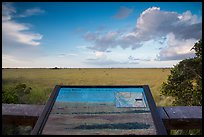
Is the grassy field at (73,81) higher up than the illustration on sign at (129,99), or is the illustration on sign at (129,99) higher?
the illustration on sign at (129,99)

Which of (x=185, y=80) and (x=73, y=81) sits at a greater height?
(x=185, y=80)

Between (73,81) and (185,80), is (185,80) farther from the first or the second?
(73,81)

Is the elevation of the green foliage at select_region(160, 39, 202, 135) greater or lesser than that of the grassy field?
greater

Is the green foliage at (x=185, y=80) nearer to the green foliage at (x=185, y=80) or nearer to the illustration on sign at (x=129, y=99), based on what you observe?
the green foliage at (x=185, y=80)

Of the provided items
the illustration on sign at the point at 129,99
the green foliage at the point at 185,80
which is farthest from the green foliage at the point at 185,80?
the illustration on sign at the point at 129,99

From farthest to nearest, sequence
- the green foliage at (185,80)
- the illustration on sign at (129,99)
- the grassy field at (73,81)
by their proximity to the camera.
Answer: the grassy field at (73,81) < the green foliage at (185,80) < the illustration on sign at (129,99)

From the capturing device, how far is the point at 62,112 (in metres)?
3.08

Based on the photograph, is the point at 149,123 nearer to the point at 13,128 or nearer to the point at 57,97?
the point at 57,97

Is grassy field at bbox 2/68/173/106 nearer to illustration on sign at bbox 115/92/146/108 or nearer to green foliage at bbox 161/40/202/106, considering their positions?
green foliage at bbox 161/40/202/106

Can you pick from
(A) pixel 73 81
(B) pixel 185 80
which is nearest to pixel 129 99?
(B) pixel 185 80

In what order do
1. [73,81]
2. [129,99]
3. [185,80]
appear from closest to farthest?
1. [129,99]
2. [185,80]
3. [73,81]

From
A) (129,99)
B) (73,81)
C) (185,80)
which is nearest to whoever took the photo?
(129,99)

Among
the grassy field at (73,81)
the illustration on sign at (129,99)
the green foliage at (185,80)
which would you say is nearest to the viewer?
the illustration on sign at (129,99)

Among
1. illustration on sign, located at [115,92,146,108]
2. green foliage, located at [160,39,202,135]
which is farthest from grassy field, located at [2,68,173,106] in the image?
illustration on sign, located at [115,92,146,108]
